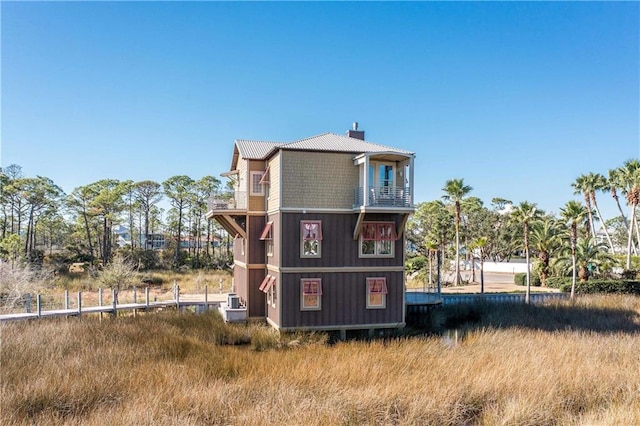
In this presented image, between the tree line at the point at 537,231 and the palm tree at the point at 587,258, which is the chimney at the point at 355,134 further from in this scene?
the palm tree at the point at 587,258

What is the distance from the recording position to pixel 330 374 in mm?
13133

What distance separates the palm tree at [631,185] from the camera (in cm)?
3725

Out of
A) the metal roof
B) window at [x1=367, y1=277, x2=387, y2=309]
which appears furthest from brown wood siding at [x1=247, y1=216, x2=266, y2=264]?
window at [x1=367, y1=277, x2=387, y2=309]

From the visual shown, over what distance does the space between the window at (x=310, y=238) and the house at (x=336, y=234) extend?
0.04m

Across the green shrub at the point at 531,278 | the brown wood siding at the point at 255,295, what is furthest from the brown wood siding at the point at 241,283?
the green shrub at the point at 531,278

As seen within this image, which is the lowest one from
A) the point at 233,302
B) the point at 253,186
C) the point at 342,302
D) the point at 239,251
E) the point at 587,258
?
the point at 233,302

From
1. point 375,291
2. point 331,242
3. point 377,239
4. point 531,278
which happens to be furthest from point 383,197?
point 531,278

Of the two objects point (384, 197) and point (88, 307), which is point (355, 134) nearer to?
point (384, 197)

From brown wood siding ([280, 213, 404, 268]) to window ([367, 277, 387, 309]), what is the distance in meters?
0.67

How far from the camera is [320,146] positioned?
1902 cm

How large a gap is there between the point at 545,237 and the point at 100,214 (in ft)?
137

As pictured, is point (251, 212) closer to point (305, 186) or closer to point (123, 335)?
point (305, 186)

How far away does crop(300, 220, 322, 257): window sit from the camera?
18391 mm

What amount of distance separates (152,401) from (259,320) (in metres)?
9.97
